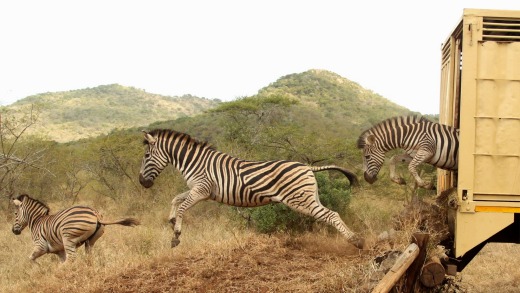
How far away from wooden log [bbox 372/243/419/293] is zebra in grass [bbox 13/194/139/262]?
4764mm

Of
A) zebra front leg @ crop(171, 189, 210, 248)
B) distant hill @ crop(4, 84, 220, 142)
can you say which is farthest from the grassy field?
distant hill @ crop(4, 84, 220, 142)

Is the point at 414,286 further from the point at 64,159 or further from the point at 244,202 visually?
the point at 64,159

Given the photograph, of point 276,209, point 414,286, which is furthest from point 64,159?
point 414,286

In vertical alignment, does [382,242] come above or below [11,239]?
above

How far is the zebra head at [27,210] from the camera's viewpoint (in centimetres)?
980

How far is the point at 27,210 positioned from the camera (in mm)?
9836

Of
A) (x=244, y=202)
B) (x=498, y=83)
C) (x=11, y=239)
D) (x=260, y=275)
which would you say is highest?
(x=498, y=83)

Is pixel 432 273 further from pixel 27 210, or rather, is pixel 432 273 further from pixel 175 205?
pixel 27 210

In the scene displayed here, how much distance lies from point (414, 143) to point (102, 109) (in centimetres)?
5231

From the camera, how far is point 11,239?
41.6 ft

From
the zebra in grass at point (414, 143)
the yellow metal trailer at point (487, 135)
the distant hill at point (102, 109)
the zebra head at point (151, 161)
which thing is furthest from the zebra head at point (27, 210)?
the distant hill at point (102, 109)

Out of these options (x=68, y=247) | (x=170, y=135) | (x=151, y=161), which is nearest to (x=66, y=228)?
(x=68, y=247)

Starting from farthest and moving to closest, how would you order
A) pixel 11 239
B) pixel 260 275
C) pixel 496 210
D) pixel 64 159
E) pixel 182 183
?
1. pixel 64 159
2. pixel 182 183
3. pixel 11 239
4. pixel 260 275
5. pixel 496 210

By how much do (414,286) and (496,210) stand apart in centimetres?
106
